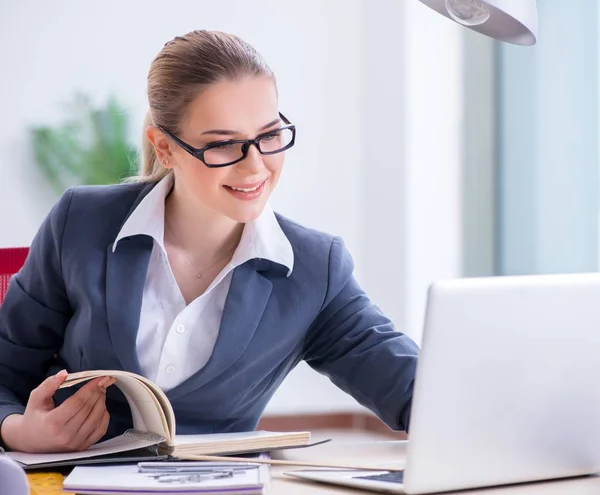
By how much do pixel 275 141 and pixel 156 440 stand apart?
0.51 metres

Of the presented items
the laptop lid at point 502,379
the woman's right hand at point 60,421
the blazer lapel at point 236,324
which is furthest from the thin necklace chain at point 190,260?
the laptop lid at point 502,379

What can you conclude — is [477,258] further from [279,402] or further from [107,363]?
[107,363]

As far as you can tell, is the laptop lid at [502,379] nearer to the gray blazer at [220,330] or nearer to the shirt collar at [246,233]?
the gray blazer at [220,330]

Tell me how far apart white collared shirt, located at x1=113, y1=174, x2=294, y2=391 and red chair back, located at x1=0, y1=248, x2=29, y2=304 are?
0.34m

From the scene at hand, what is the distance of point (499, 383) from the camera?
42.3 inches

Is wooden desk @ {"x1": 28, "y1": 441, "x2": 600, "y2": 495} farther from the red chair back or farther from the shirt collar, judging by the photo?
the red chair back

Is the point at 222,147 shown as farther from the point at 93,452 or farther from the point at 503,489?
the point at 503,489

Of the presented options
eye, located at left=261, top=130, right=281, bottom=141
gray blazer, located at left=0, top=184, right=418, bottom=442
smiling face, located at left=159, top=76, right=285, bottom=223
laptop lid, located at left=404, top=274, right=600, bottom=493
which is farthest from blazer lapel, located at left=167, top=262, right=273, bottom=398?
laptop lid, located at left=404, top=274, right=600, bottom=493

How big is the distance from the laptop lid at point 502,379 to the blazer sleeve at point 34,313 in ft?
2.49

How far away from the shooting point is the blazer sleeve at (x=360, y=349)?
148 cm

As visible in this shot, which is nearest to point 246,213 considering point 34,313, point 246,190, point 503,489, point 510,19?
point 246,190

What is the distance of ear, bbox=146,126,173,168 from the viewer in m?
1.64

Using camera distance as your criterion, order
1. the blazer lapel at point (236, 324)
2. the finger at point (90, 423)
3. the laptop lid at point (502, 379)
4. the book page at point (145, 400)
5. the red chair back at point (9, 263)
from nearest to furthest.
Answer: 1. the laptop lid at point (502, 379)
2. the book page at point (145, 400)
3. the finger at point (90, 423)
4. the blazer lapel at point (236, 324)
5. the red chair back at point (9, 263)

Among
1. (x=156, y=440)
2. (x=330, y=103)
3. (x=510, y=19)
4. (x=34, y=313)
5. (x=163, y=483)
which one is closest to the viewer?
(x=163, y=483)
